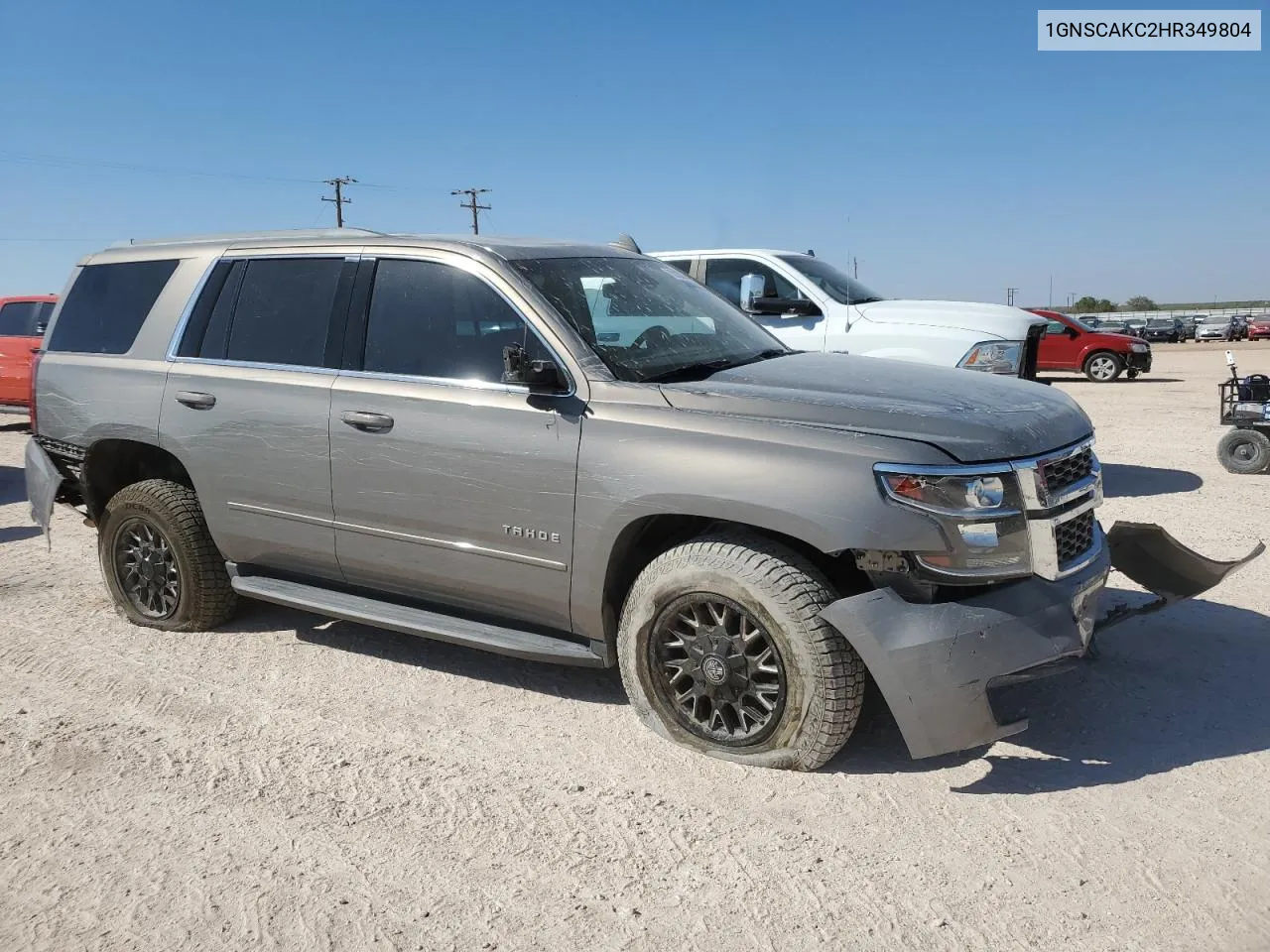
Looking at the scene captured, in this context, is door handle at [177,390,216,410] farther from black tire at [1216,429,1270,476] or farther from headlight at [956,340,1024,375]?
black tire at [1216,429,1270,476]

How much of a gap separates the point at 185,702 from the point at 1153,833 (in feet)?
12.1

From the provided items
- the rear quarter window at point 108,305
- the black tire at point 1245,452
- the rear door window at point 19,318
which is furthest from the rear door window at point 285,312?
the rear door window at point 19,318

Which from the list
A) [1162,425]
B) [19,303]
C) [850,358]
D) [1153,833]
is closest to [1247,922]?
[1153,833]

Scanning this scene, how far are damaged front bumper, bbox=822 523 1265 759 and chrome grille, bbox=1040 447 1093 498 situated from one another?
0.34m

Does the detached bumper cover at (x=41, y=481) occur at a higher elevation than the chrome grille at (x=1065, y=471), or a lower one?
lower

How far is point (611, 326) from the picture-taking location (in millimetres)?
4234

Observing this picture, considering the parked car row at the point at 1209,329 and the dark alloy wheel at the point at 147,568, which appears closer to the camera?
the dark alloy wheel at the point at 147,568

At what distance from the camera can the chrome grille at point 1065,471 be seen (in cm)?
351

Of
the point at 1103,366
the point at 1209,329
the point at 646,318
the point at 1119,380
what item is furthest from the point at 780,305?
the point at 1209,329

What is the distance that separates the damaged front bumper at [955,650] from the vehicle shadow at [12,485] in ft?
25.7

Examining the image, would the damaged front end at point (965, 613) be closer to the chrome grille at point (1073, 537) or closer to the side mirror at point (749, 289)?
the chrome grille at point (1073, 537)

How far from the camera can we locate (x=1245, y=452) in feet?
30.8

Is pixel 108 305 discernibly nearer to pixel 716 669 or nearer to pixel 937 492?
pixel 716 669

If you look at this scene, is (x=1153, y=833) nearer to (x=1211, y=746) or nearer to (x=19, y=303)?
(x=1211, y=746)
